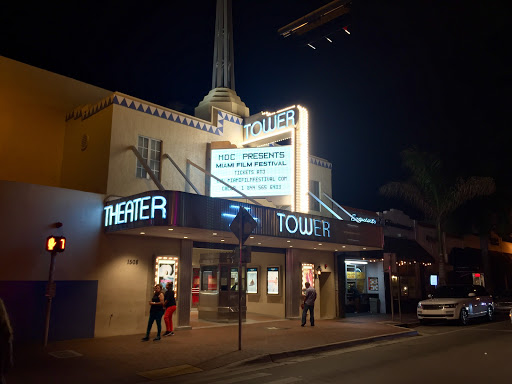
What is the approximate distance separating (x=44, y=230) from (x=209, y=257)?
308 inches

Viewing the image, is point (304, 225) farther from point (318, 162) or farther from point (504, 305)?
point (504, 305)

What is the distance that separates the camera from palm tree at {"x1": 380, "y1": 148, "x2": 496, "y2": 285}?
25906 mm

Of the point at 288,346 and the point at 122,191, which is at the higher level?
the point at 122,191

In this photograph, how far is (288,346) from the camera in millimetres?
11992

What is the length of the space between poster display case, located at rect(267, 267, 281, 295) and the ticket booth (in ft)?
6.70

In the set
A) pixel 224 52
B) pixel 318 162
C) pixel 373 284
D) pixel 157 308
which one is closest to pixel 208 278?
pixel 157 308

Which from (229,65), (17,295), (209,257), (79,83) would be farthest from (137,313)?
(229,65)

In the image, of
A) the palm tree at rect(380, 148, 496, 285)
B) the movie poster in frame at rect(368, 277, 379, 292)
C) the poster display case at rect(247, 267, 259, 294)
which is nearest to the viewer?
the poster display case at rect(247, 267, 259, 294)

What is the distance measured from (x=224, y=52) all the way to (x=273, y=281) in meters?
11.4

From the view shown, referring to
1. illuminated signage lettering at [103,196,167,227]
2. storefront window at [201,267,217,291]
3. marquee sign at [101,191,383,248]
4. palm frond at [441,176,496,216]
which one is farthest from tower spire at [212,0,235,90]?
palm frond at [441,176,496,216]

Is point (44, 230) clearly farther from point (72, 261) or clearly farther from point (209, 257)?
point (209, 257)

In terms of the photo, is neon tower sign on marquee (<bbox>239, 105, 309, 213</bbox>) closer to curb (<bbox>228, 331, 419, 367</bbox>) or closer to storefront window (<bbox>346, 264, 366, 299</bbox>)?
curb (<bbox>228, 331, 419, 367</bbox>)

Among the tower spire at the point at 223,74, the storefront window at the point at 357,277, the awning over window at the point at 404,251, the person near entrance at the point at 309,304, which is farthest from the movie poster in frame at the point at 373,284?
the tower spire at the point at 223,74

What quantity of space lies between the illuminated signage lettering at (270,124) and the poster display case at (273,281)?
250 inches
